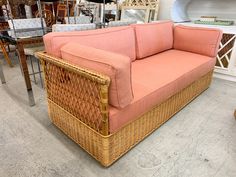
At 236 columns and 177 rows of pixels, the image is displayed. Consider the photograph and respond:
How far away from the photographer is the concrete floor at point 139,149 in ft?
4.09

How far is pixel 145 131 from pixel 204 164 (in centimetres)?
46

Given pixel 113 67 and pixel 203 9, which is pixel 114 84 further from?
pixel 203 9

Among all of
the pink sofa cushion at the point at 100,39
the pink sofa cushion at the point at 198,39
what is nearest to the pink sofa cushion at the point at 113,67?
the pink sofa cushion at the point at 100,39

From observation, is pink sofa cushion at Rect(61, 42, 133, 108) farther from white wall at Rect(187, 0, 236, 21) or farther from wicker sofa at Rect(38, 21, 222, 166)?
white wall at Rect(187, 0, 236, 21)

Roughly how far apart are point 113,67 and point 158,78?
0.67 meters

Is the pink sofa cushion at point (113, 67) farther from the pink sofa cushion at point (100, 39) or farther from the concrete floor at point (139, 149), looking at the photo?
the concrete floor at point (139, 149)

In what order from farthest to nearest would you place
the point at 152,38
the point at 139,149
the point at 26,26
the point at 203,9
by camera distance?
the point at 203,9, the point at 26,26, the point at 152,38, the point at 139,149

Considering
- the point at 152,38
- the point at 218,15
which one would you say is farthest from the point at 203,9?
the point at 152,38

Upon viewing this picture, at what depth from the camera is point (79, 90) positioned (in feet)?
4.00

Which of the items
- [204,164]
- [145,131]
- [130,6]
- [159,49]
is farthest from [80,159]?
[130,6]

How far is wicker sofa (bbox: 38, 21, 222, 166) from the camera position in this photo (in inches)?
42.9

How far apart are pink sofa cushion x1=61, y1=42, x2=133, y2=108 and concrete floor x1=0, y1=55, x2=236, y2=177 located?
48cm

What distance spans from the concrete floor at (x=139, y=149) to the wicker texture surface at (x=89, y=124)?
74 millimetres

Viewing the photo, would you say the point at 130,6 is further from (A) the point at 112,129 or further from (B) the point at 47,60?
(A) the point at 112,129
